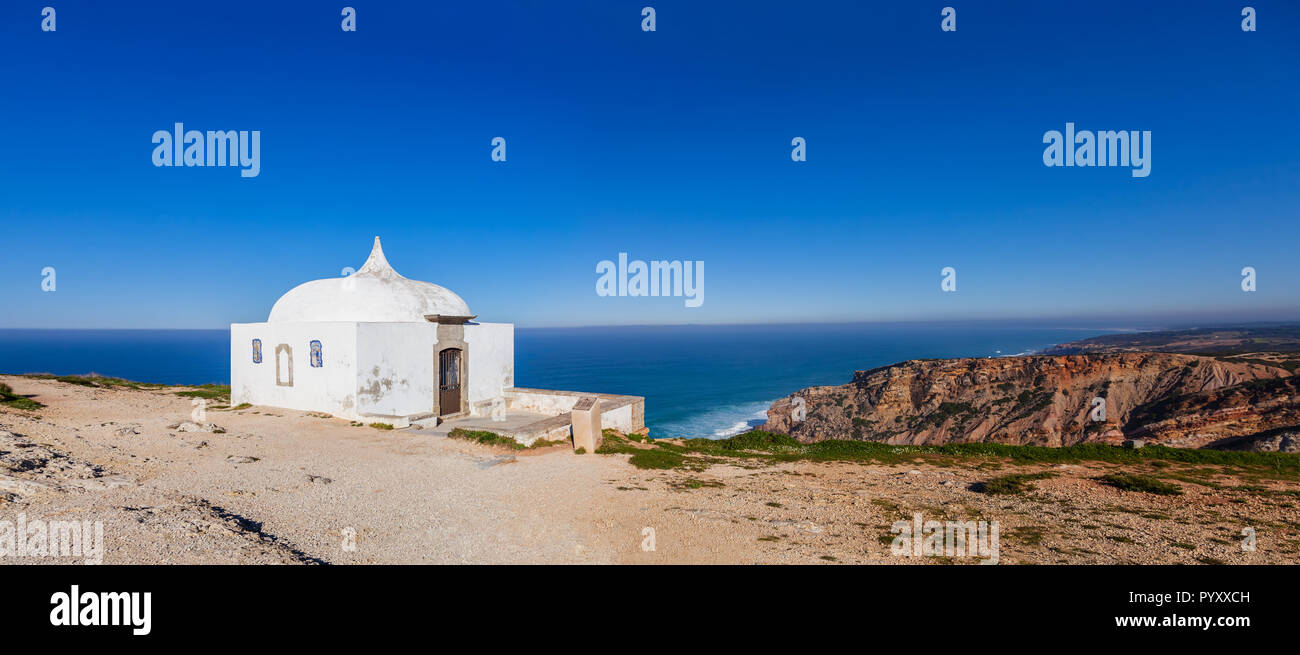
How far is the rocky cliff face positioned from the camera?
2875 cm

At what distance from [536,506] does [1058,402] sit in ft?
159

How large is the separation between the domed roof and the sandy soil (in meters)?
5.56

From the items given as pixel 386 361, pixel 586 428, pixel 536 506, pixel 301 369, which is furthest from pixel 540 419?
pixel 536 506

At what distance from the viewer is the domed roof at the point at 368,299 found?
1805 cm

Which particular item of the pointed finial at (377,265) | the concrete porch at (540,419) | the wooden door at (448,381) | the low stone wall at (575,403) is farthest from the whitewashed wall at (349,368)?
the pointed finial at (377,265)

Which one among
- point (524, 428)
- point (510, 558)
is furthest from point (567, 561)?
point (524, 428)

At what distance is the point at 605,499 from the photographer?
9.31 m

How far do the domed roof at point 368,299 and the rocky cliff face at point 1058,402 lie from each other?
105 feet

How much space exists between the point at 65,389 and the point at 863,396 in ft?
182

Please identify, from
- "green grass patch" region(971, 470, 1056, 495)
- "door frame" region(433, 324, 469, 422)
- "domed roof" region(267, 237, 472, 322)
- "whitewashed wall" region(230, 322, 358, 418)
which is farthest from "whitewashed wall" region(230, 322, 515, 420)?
"green grass patch" region(971, 470, 1056, 495)

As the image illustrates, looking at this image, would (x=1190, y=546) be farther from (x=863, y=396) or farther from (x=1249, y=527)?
(x=863, y=396)

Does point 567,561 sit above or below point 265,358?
below

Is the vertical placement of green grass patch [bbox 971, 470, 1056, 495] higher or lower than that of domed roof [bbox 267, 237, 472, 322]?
lower

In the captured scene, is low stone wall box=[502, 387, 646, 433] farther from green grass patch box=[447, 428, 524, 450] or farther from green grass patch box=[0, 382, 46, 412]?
green grass patch box=[0, 382, 46, 412]
